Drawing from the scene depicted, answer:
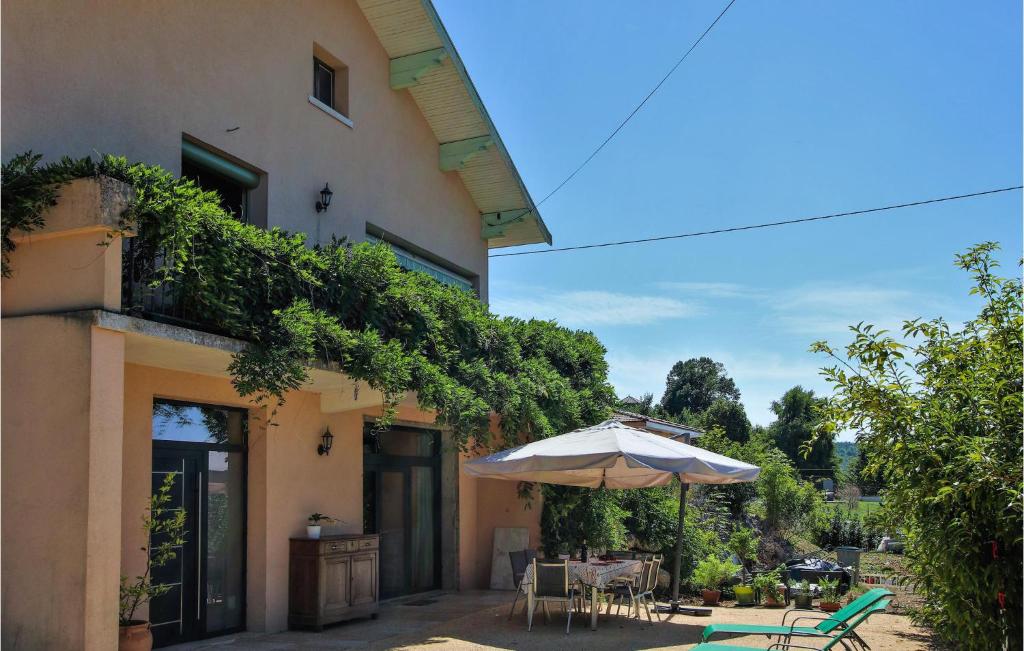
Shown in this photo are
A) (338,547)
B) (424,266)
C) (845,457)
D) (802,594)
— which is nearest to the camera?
(338,547)

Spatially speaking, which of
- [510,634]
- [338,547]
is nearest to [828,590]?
[510,634]

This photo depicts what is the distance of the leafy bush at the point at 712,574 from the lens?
13383 mm

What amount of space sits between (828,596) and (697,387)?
211 ft

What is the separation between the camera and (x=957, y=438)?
5.32 metres

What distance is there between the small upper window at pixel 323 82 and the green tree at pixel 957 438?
27.9ft

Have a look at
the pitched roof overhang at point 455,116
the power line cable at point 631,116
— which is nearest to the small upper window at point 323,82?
the pitched roof overhang at point 455,116

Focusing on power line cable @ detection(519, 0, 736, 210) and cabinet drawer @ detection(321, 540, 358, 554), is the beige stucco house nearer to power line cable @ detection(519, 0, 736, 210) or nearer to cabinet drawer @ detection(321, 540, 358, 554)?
cabinet drawer @ detection(321, 540, 358, 554)

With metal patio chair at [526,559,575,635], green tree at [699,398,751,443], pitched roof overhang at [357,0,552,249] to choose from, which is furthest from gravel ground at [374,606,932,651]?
green tree at [699,398,751,443]

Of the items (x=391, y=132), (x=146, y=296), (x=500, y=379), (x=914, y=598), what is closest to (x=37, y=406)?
(x=146, y=296)

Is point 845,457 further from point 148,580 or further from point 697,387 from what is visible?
point 148,580

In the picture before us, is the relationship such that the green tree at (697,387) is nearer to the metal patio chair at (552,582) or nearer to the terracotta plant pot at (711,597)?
the terracotta plant pot at (711,597)

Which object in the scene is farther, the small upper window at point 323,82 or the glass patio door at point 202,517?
the small upper window at point 323,82

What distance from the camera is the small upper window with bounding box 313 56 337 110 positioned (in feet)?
40.8

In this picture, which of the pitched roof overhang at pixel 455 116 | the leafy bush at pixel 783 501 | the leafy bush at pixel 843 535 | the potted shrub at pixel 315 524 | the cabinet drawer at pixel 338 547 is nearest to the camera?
the cabinet drawer at pixel 338 547
